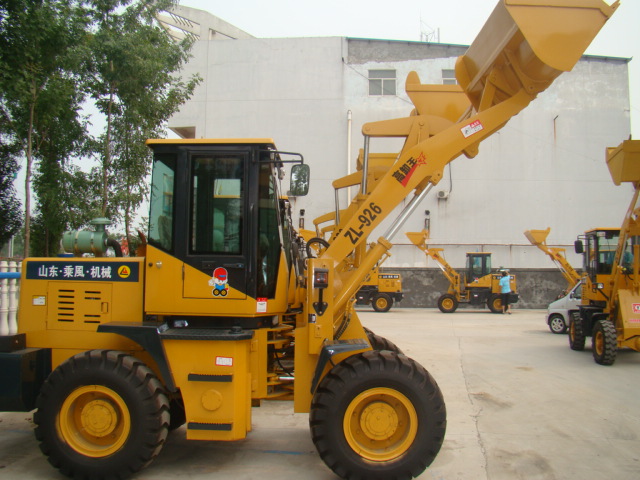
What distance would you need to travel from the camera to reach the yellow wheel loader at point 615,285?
30.9ft

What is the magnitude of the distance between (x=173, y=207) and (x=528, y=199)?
24.0 metres

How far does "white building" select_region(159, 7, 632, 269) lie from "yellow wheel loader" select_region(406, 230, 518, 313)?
2105 millimetres

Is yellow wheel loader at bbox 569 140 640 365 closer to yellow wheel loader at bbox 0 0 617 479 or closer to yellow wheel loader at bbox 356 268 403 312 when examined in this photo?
yellow wheel loader at bbox 0 0 617 479

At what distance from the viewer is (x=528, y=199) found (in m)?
25.3

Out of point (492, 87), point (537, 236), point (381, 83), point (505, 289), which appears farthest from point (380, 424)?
point (381, 83)

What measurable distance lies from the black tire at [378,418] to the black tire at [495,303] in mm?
19766

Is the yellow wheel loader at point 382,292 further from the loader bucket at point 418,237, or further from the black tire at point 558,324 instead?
the black tire at point 558,324

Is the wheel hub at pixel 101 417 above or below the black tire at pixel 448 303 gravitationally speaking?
above

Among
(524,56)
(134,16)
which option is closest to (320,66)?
(134,16)

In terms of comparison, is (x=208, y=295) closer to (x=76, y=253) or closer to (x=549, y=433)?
(x=76, y=253)

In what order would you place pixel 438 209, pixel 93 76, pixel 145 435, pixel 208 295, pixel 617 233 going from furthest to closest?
1. pixel 438 209
2. pixel 617 233
3. pixel 93 76
4. pixel 208 295
5. pixel 145 435

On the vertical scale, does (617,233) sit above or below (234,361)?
above

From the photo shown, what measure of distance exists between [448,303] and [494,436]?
1778 centimetres

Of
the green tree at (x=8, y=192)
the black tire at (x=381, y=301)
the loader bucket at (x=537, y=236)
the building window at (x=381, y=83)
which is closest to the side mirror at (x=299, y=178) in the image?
the green tree at (x=8, y=192)
